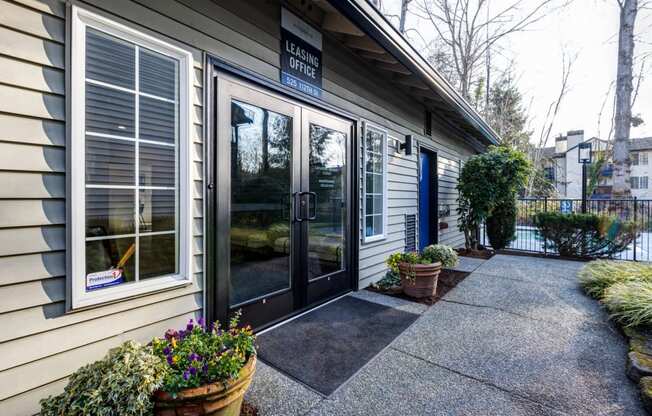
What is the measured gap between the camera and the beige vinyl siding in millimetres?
1401

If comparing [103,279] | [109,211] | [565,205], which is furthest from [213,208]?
[565,205]

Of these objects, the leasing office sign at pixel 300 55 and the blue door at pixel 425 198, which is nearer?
the leasing office sign at pixel 300 55

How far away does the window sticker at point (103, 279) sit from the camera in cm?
166

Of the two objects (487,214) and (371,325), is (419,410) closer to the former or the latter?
(371,325)

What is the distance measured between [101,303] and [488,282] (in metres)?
4.34

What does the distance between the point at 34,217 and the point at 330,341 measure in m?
2.03

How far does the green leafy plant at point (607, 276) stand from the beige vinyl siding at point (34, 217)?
4851 millimetres

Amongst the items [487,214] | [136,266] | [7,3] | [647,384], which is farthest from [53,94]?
[487,214]

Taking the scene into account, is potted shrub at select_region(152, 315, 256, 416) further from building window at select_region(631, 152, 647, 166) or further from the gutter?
building window at select_region(631, 152, 647, 166)

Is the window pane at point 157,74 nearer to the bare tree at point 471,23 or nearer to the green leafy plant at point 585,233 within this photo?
the green leafy plant at point 585,233

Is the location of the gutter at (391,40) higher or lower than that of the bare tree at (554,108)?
lower

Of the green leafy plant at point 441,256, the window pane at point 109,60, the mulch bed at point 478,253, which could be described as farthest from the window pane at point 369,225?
the mulch bed at point 478,253

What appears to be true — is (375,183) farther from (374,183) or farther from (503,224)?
(503,224)

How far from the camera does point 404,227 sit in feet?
16.3
